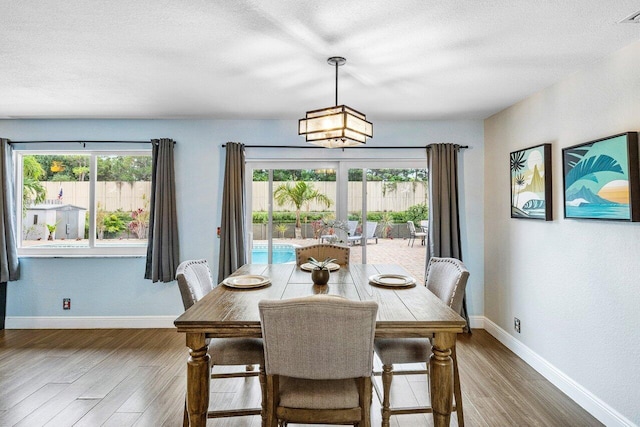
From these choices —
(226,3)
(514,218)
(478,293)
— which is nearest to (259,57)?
(226,3)

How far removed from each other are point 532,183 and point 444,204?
966 mm

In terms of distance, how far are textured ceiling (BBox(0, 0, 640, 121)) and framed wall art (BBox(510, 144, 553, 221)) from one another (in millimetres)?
547

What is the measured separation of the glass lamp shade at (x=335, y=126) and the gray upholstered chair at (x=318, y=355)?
1.11 meters

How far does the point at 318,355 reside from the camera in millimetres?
1627

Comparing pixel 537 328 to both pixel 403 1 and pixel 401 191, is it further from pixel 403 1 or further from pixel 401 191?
pixel 403 1

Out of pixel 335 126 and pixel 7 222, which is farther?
pixel 7 222

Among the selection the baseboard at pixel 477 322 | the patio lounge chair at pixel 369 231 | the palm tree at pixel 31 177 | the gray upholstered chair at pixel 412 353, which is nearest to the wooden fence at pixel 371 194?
the patio lounge chair at pixel 369 231

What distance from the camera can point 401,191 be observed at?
4.37 meters

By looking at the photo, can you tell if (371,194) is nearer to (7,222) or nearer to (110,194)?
(110,194)

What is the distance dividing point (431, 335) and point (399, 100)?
2.31m

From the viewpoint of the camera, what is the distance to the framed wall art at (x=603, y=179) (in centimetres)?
216

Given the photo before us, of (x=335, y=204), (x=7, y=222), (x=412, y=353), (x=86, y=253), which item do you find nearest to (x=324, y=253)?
(x=335, y=204)

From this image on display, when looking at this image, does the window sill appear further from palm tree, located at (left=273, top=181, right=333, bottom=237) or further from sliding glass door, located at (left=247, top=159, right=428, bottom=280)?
palm tree, located at (left=273, top=181, right=333, bottom=237)

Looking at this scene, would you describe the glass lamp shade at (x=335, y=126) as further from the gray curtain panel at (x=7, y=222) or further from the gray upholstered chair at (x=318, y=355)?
the gray curtain panel at (x=7, y=222)
